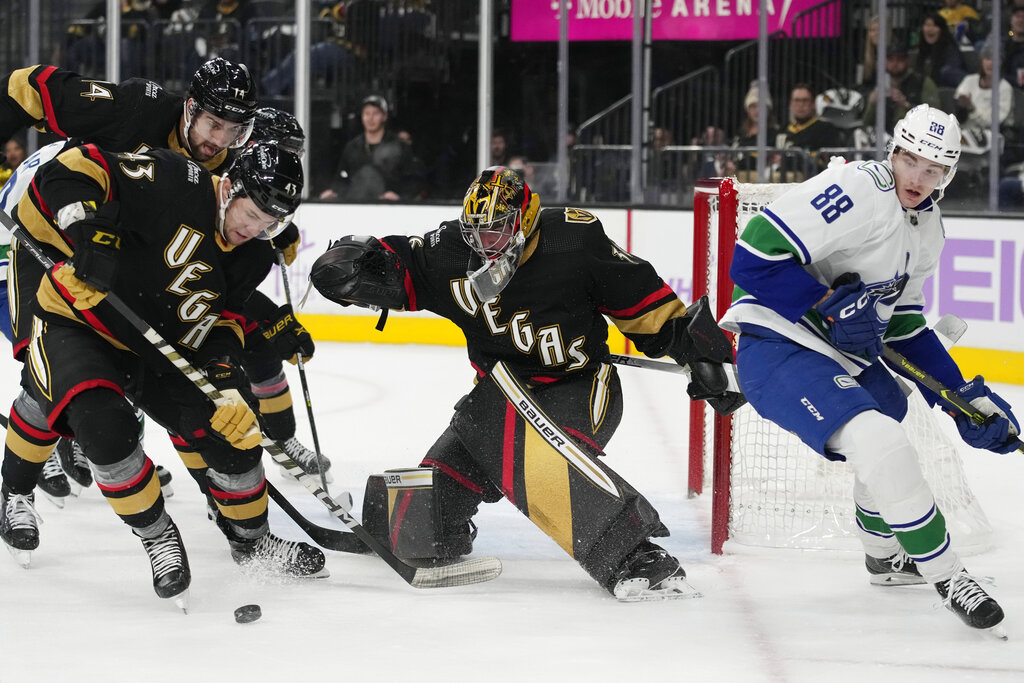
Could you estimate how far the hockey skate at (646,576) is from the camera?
8.72 ft

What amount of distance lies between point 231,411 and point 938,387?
1413 mm

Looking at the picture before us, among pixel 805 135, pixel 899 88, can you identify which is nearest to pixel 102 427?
pixel 805 135

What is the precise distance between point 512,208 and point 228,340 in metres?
0.71

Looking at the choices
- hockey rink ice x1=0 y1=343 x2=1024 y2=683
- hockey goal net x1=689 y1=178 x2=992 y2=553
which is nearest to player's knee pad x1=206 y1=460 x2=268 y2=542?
hockey rink ice x1=0 y1=343 x2=1024 y2=683

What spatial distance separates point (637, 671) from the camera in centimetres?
228

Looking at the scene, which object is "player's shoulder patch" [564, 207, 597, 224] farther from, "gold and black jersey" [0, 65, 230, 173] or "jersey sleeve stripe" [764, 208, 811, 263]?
"gold and black jersey" [0, 65, 230, 173]

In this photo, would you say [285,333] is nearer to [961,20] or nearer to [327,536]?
[327,536]

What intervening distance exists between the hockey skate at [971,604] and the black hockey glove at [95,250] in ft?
5.46

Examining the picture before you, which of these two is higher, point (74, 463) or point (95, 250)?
point (95, 250)

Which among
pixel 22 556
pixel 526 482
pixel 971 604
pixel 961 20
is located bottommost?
pixel 22 556

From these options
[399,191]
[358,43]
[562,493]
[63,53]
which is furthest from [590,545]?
[63,53]

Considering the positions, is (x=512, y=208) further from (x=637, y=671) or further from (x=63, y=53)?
(x=63, y=53)

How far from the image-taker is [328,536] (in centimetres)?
302

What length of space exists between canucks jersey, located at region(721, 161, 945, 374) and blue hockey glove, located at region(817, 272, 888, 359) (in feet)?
0.10
